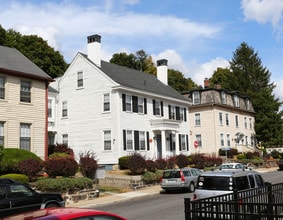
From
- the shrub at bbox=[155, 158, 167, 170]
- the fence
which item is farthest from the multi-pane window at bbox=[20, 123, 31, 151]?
the fence

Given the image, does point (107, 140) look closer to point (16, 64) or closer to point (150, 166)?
point (150, 166)

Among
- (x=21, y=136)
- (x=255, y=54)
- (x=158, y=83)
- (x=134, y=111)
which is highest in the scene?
(x=255, y=54)

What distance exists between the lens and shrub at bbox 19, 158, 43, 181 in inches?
838

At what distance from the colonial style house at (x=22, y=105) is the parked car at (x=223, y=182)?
51.8ft

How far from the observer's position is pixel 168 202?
18594 mm

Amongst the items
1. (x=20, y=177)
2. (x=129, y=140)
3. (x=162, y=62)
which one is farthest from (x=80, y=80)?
(x=20, y=177)

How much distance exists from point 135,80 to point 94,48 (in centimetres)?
536

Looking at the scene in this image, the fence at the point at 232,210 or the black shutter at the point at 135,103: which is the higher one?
the black shutter at the point at 135,103

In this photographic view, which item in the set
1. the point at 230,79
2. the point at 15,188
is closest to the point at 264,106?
the point at 230,79

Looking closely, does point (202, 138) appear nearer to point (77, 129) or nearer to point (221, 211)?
point (77, 129)

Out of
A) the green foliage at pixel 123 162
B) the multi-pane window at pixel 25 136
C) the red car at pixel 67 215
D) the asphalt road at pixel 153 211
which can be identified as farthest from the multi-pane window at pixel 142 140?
the red car at pixel 67 215

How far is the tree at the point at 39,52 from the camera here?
54094 millimetres

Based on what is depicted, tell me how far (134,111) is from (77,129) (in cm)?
578

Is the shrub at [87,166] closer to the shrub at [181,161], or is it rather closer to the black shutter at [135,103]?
the black shutter at [135,103]
